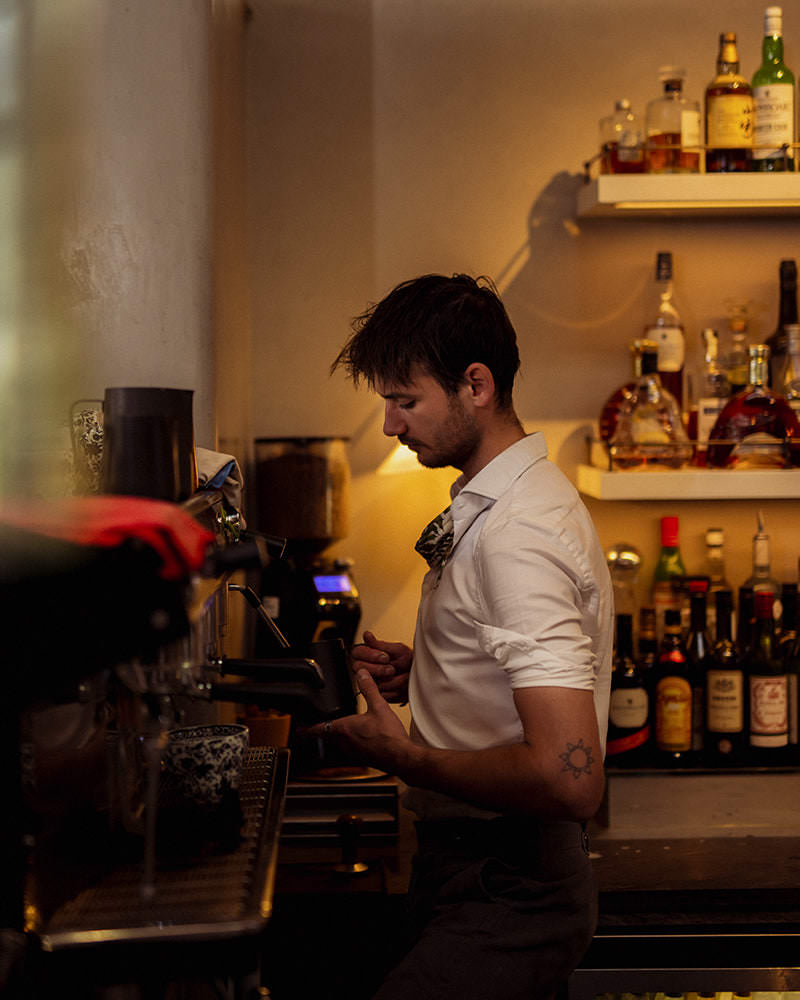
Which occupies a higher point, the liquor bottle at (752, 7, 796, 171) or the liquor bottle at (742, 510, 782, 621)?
the liquor bottle at (752, 7, 796, 171)

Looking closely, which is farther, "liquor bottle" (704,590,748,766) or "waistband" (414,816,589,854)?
"liquor bottle" (704,590,748,766)

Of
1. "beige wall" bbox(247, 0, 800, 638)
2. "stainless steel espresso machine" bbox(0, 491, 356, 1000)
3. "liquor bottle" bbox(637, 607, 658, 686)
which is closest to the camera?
"stainless steel espresso machine" bbox(0, 491, 356, 1000)

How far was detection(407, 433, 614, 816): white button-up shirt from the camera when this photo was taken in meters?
1.36

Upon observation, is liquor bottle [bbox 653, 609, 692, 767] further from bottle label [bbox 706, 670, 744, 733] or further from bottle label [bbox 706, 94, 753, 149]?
bottle label [bbox 706, 94, 753, 149]

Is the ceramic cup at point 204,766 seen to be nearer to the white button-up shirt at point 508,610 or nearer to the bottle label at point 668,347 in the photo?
the white button-up shirt at point 508,610

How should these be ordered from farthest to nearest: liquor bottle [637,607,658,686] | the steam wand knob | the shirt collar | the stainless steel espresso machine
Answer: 1. liquor bottle [637,607,658,686]
2. the steam wand knob
3. the shirt collar
4. the stainless steel espresso machine

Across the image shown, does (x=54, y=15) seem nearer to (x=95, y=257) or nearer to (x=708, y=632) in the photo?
(x=95, y=257)

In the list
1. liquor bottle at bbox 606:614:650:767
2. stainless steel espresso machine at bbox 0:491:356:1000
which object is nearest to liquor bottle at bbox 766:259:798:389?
liquor bottle at bbox 606:614:650:767

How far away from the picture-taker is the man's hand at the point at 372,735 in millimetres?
1501

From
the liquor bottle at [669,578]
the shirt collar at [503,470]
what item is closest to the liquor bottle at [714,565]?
the liquor bottle at [669,578]

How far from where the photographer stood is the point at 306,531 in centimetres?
242

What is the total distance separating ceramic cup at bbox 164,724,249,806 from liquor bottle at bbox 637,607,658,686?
50.9 inches

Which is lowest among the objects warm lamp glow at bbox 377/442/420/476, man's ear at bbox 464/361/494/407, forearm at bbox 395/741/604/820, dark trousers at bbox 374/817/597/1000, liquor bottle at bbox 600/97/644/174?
dark trousers at bbox 374/817/597/1000

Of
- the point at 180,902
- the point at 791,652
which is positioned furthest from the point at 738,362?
the point at 180,902
